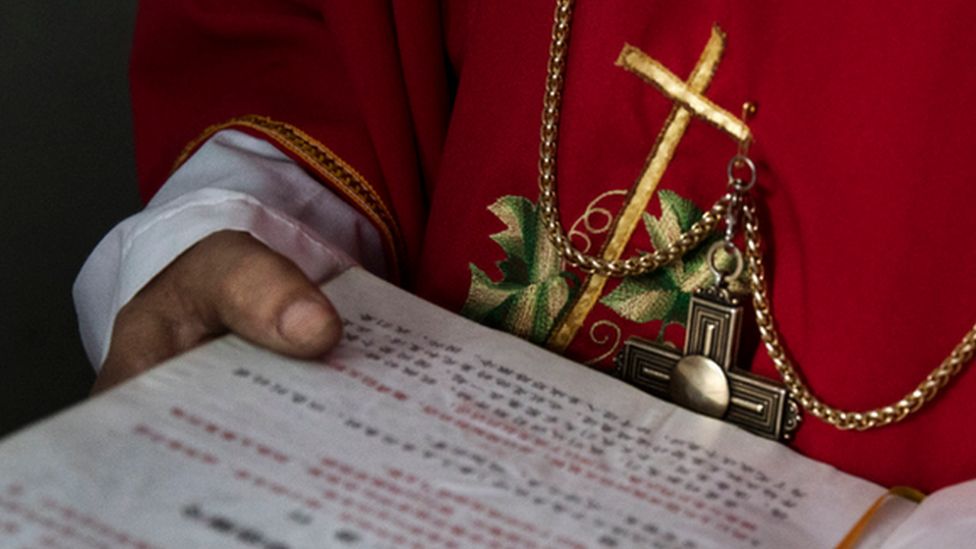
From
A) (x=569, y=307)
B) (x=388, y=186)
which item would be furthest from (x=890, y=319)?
(x=388, y=186)

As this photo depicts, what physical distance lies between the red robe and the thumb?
0.54ft

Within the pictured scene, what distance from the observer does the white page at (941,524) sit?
547mm

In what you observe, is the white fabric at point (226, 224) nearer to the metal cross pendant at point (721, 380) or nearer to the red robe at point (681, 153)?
the red robe at point (681, 153)

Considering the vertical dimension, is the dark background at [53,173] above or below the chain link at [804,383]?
below

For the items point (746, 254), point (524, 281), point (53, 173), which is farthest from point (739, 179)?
point (53, 173)

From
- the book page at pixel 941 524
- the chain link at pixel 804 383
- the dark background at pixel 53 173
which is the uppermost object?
the chain link at pixel 804 383

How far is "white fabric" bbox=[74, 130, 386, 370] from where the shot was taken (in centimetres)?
72

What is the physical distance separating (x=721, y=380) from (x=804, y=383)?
4 centimetres

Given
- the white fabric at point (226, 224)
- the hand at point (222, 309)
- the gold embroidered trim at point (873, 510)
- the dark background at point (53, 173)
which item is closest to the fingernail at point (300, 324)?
the hand at point (222, 309)

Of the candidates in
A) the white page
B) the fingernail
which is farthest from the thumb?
the white page

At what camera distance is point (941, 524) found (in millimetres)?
559

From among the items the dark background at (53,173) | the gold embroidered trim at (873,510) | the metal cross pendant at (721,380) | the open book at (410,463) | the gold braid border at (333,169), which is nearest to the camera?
the open book at (410,463)

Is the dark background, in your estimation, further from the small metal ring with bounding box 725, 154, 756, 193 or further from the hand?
the small metal ring with bounding box 725, 154, 756, 193

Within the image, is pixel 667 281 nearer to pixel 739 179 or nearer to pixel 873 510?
pixel 739 179
